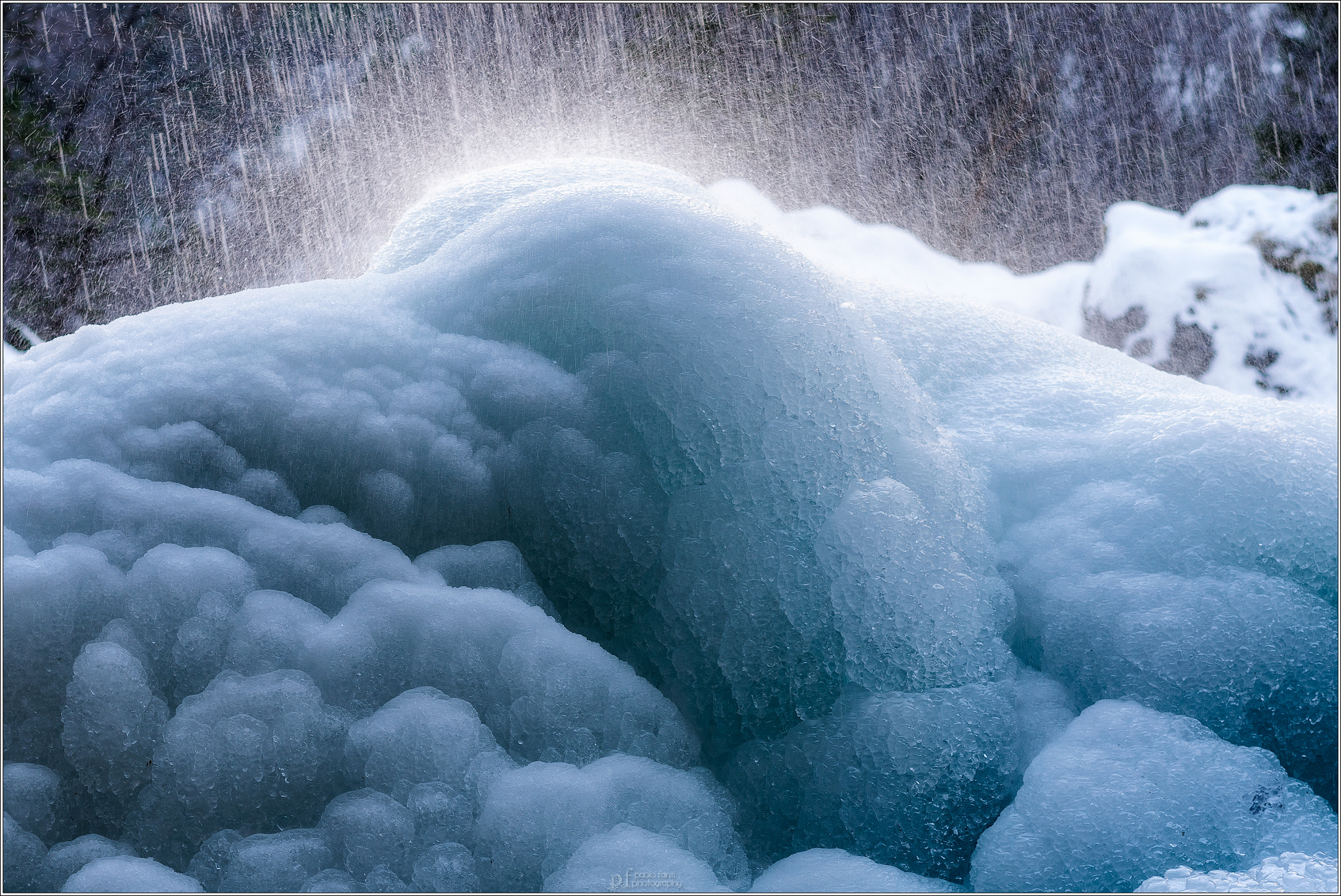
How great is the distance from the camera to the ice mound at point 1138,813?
956 mm

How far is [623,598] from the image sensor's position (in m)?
1.23

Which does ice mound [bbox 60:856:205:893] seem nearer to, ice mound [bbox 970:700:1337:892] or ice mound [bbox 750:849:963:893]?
ice mound [bbox 750:849:963:893]

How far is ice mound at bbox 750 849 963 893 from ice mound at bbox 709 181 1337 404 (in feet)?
15.0

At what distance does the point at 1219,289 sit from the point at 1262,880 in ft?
19.1

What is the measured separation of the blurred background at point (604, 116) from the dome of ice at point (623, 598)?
316 cm

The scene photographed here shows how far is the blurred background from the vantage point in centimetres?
371

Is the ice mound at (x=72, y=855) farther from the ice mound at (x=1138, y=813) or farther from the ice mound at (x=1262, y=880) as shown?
the ice mound at (x=1262, y=880)

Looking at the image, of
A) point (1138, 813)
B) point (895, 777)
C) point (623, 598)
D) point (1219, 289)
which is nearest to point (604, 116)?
point (1219, 289)

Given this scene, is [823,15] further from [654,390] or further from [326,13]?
[654,390]

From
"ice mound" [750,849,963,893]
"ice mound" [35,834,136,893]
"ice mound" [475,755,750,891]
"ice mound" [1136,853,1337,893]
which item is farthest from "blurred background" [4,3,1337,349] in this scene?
"ice mound" [1136,853,1337,893]

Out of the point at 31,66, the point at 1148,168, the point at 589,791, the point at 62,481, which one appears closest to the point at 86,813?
the point at 62,481

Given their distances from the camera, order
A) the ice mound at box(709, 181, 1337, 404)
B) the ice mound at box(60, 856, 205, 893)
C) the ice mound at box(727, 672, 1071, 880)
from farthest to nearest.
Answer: the ice mound at box(709, 181, 1337, 404) < the ice mound at box(727, 672, 1071, 880) < the ice mound at box(60, 856, 205, 893)

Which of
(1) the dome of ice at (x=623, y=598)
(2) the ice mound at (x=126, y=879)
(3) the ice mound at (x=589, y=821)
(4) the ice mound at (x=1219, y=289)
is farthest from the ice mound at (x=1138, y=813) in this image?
(4) the ice mound at (x=1219, y=289)

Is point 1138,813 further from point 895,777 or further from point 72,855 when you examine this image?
point 72,855
